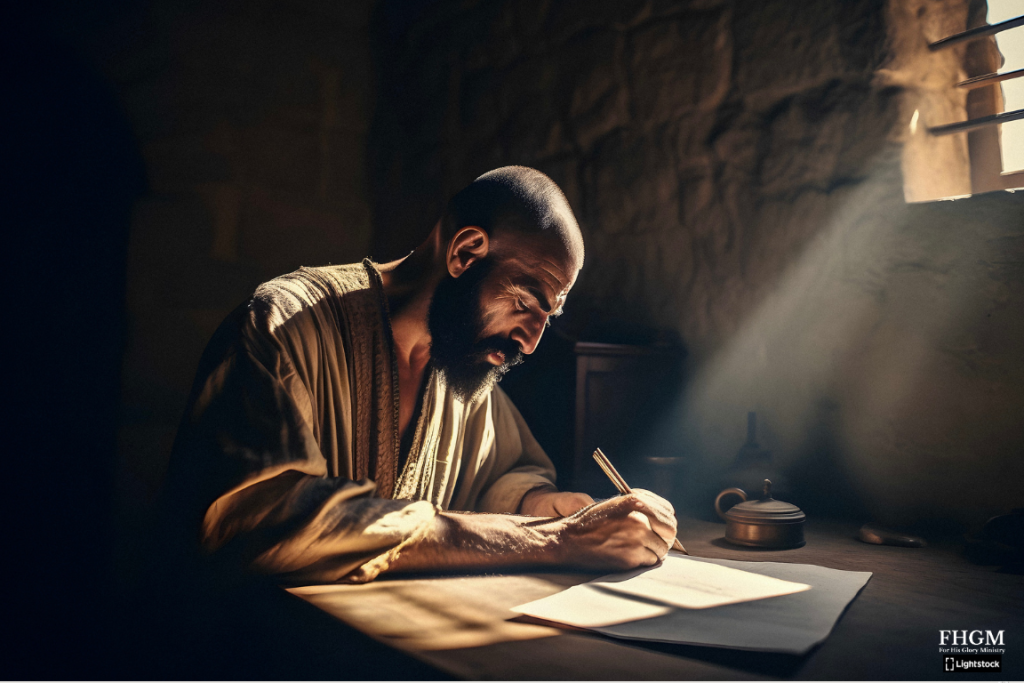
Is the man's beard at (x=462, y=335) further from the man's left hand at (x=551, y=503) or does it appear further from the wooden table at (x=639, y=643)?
the wooden table at (x=639, y=643)

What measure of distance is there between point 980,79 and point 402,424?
6.17ft

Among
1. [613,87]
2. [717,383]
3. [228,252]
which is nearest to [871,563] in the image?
[717,383]

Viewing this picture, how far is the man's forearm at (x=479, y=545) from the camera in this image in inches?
45.6

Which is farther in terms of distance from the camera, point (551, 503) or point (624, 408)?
point (624, 408)

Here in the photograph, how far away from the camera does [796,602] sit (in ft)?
3.41

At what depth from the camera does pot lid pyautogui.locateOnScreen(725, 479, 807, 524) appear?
1.54 metres

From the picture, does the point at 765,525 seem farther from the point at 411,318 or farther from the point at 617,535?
the point at 411,318

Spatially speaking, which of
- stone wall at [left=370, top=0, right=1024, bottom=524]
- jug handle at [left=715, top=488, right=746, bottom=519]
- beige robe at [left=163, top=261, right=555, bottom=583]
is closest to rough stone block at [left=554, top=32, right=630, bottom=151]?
stone wall at [left=370, top=0, right=1024, bottom=524]

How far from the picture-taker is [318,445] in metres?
1.27

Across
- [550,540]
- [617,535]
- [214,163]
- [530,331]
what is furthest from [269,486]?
[214,163]

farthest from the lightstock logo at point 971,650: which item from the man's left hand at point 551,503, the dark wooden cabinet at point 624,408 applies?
the dark wooden cabinet at point 624,408

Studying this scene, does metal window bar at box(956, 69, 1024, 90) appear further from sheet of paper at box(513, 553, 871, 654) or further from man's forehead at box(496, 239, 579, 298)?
sheet of paper at box(513, 553, 871, 654)

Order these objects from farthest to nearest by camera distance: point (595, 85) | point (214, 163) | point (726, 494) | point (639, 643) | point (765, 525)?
point (214, 163), point (595, 85), point (726, 494), point (765, 525), point (639, 643)

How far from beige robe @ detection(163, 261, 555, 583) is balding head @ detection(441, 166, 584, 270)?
0.28 meters
